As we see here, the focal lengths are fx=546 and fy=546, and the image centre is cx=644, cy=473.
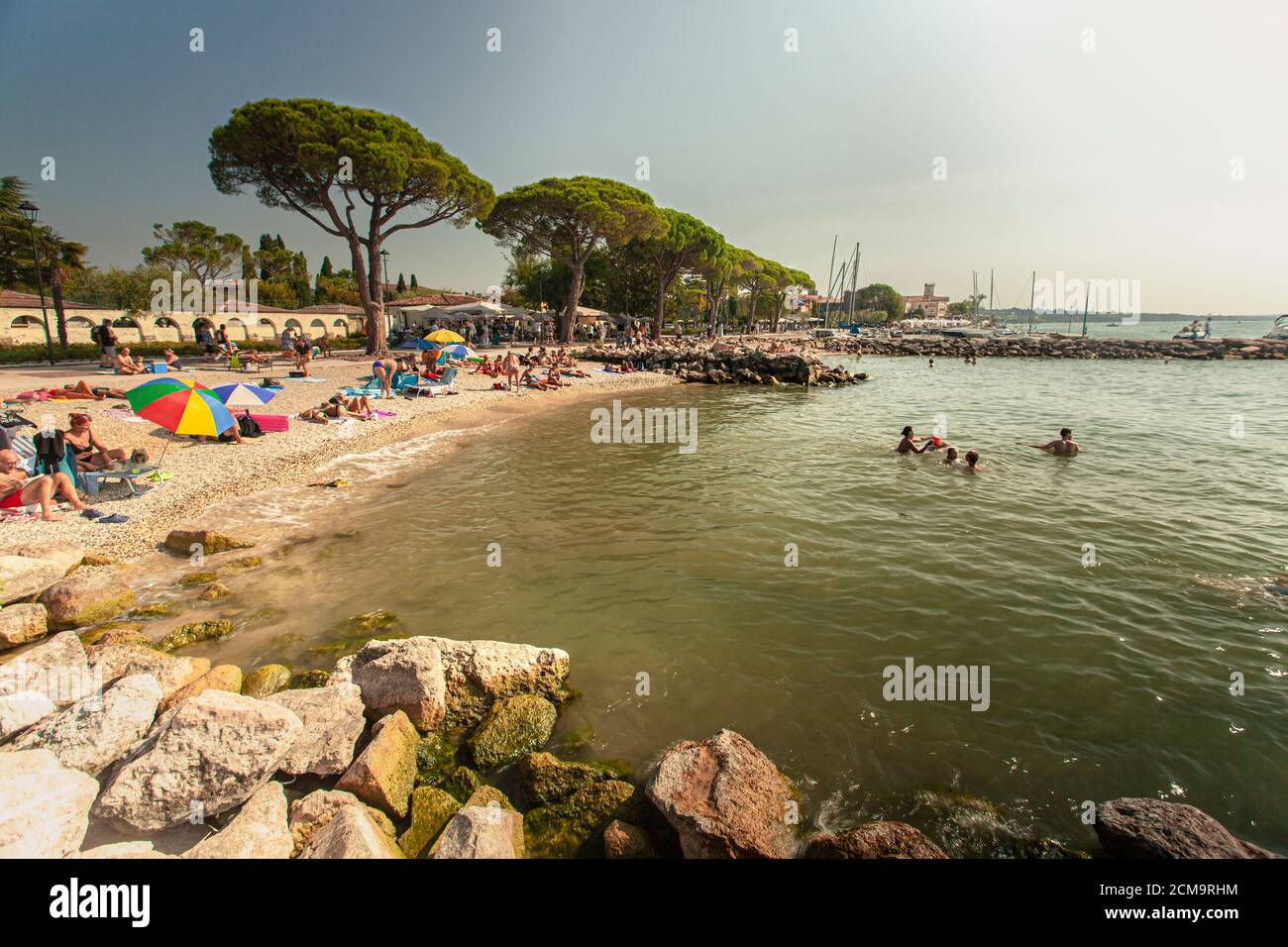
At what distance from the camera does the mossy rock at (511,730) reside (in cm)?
507

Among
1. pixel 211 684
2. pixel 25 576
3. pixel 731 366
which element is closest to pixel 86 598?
pixel 25 576

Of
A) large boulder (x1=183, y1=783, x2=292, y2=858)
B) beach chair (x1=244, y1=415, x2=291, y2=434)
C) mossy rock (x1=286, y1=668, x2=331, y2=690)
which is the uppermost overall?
beach chair (x1=244, y1=415, x2=291, y2=434)

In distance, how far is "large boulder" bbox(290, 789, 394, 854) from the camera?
3861mm

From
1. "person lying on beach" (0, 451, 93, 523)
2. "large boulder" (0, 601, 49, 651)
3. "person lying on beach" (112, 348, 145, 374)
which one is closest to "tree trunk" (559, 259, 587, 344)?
"person lying on beach" (112, 348, 145, 374)

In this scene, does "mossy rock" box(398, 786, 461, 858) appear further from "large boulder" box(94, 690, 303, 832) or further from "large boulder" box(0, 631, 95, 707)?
"large boulder" box(0, 631, 95, 707)

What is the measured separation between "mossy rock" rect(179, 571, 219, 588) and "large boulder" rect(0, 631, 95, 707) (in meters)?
2.59

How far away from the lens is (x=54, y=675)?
509 centimetres

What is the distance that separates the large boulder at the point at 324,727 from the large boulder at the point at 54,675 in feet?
5.35

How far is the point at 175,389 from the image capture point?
39.0 ft

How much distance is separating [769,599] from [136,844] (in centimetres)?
682

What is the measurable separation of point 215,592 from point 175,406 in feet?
21.5

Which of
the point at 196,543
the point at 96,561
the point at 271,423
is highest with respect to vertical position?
the point at 271,423

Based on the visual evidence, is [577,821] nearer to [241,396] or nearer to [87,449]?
[87,449]
